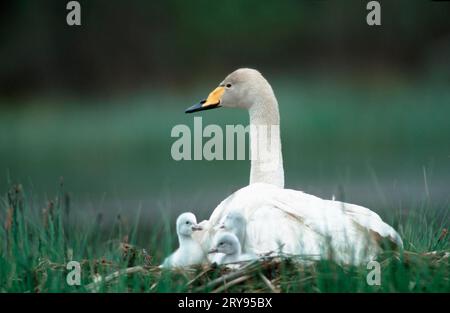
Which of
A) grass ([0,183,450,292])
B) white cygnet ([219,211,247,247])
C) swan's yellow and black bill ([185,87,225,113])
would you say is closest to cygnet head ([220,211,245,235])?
white cygnet ([219,211,247,247])

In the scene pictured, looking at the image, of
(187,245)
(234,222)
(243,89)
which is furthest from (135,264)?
(243,89)

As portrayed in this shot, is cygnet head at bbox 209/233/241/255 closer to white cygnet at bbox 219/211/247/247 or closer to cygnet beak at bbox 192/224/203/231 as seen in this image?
white cygnet at bbox 219/211/247/247

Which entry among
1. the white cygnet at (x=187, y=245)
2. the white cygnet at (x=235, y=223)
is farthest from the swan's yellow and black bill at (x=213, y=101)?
the white cygnet at (x=235, y=223)

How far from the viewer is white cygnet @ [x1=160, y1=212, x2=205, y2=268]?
378 centimetres

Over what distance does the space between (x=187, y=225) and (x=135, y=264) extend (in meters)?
0.31

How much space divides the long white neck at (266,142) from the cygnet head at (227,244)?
54.8 inches

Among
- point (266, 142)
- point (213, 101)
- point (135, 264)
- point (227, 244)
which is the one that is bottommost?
point (135, 264)

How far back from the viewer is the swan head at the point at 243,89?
210 inches

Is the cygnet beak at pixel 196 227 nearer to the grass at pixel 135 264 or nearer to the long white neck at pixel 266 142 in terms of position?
the grass at pixel 135 264

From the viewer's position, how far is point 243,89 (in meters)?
5.35

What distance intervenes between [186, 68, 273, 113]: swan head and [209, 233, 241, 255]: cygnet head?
5.68ft

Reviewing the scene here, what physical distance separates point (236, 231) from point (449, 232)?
1098 mm

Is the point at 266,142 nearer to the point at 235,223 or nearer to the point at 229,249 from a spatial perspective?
the point at 235,223
